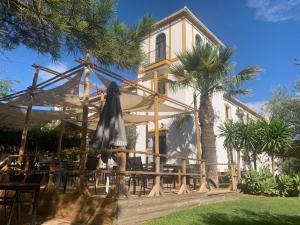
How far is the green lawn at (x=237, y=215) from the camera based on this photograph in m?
6.67

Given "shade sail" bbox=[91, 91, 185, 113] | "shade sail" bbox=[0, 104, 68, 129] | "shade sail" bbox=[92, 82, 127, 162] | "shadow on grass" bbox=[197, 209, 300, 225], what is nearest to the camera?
"shade sail" bbox=[92, 82, 127, 162]

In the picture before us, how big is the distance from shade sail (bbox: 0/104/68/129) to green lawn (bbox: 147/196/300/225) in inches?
250

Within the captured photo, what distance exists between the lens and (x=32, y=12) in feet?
14.5

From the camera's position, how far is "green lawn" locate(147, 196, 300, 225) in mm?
6668

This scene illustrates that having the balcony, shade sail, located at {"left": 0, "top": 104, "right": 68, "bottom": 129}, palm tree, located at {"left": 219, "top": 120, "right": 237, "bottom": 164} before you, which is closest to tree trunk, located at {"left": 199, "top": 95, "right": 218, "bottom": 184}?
palm tree, located at {"left": 219, "top": 120, "right": 237, "bottom": 164}

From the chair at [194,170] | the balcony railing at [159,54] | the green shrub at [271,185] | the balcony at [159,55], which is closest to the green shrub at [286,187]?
the green shrub at [271,185]

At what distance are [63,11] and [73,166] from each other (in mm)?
6159

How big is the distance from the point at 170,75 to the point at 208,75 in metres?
3.75

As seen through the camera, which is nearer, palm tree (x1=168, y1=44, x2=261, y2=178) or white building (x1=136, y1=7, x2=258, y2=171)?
palm tree (x1=168, y1=44, x2=261, y2=178)

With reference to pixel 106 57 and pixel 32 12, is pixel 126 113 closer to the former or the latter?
pixel 106 57

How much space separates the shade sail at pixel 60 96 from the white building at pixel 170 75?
7.38 m

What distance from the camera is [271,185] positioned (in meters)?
12.9

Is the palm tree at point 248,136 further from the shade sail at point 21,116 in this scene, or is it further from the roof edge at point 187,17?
the shade sail at point 21,116

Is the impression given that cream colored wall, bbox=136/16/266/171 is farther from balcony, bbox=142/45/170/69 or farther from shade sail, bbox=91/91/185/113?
shade sail, bbox=91/91/185/113
